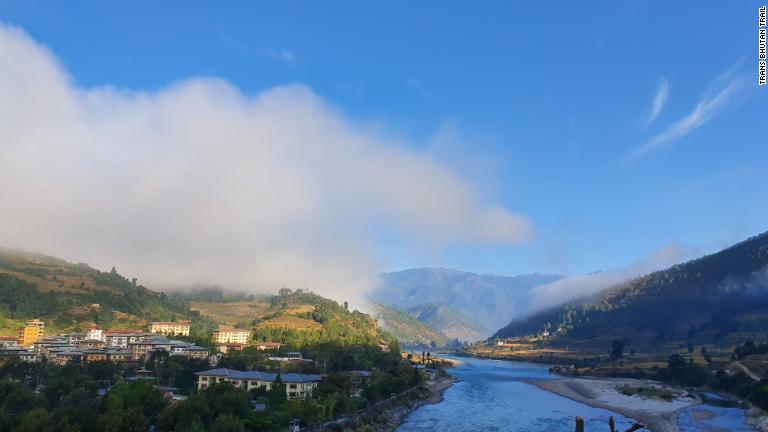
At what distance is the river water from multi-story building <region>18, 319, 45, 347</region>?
91.7 metres

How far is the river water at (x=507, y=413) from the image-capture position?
7050 centimetres

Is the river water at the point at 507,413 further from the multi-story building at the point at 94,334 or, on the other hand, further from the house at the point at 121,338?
the multi-story building at the point at 94,334

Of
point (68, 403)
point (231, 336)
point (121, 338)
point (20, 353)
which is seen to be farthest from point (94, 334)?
point (68, 403)

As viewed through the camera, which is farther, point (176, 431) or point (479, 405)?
point (479, 405)

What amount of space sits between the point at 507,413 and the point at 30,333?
4202 inches

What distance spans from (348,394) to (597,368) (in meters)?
115

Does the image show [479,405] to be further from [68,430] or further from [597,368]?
[597,368]

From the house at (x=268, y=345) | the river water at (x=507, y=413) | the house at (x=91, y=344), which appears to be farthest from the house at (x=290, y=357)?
the house at (x=91, y=344)

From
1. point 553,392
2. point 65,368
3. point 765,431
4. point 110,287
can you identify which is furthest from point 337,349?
point 110,287

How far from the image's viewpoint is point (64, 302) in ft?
529

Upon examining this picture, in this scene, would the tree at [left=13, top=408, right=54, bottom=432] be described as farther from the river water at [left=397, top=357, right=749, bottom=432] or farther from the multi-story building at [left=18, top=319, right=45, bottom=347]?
the multi-story building at [left=18, top=319, right=45, bottom=347]

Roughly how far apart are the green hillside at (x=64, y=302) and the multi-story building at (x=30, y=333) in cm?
691

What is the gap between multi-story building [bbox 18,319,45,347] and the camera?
12243 centimetres

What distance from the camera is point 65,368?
6956 centimetres
